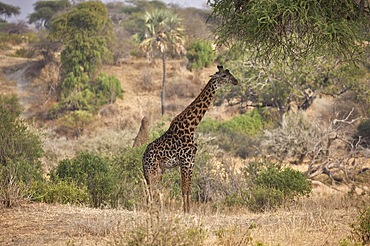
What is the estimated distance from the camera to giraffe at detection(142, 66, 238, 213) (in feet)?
34.2

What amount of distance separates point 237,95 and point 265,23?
881 inches

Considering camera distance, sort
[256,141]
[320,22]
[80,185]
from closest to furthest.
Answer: [320,22] → [80,185] → [256,141]

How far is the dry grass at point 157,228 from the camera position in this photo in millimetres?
5898

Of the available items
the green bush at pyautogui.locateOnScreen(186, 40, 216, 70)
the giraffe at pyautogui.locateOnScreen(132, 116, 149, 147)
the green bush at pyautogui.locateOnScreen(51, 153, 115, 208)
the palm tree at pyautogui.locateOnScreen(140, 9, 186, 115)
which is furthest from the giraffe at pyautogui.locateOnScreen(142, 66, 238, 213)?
the green bush at pyautogui.locateOnScreen(186, 40, 216, 70)

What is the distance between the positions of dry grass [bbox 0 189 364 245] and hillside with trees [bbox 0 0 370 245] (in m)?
0.02

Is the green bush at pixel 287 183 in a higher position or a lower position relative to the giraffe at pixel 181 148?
lower

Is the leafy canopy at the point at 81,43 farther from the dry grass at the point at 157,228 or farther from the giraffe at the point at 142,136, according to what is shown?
the dry grass at the point at 157,228

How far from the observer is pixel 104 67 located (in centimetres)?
4869

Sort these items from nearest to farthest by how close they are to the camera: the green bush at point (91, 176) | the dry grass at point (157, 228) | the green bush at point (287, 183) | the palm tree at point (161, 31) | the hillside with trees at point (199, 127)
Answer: the dry grass at point (157, 228), the hillside with trees at point (199, 127), the green bush at point (91, 176), the green bush at point (287, 183), the palm tree at point (161, 31)

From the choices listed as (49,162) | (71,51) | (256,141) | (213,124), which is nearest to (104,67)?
(71,51)

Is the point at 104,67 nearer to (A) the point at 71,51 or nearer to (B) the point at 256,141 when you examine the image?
(A) the point at 71,51

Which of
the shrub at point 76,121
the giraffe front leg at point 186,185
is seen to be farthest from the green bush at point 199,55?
the giraffe front leg at point 186,185

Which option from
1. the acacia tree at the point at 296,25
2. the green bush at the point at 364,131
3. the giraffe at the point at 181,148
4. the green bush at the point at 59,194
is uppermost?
the acacia tree at the point at 296,25

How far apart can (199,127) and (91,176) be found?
1860 centimetres
